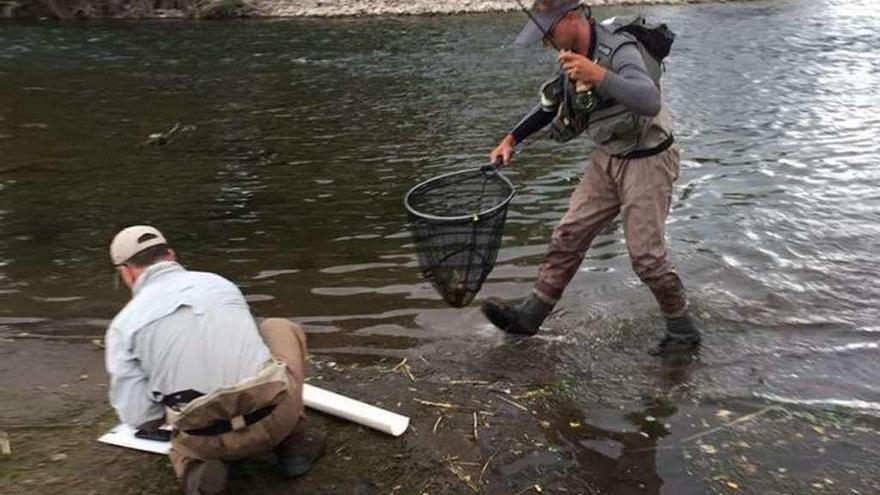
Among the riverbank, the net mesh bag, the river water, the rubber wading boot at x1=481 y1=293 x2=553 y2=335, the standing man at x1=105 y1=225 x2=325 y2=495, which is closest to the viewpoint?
the standing man at x1=105 y1=225 x2=325 y2=495

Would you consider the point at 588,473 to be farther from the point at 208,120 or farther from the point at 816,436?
the point at 208,120

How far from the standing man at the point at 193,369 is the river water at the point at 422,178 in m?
2.02

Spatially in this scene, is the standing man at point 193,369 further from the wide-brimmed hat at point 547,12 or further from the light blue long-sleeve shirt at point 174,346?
the wide-brimmed hat at point 547,12

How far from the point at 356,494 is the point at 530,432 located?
1040 millimetres

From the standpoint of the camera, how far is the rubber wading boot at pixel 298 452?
12.6 ft

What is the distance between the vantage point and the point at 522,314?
17.6 ft

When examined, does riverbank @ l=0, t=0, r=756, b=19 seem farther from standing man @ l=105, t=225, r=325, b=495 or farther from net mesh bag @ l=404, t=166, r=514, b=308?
standing man @ l=105, t=225, r=325, b=495

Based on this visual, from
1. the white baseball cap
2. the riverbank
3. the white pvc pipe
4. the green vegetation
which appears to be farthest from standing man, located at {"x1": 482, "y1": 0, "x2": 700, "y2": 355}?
the green vegetation

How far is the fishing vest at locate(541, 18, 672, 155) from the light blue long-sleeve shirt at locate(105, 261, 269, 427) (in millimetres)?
2258

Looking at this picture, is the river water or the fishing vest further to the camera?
the river water

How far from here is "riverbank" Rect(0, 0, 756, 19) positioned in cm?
3241

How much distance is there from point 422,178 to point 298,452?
6.96m

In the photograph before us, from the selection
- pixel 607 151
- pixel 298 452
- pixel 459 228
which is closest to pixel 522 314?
pixel 459 228

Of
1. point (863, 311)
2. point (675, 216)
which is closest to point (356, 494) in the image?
point (863, 311)
